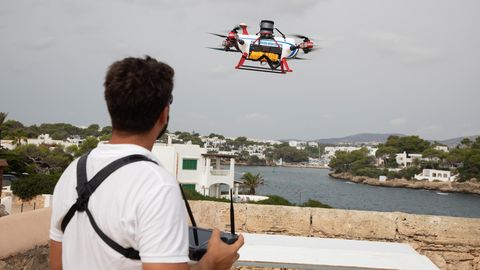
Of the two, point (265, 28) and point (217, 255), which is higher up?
point (265, 28)

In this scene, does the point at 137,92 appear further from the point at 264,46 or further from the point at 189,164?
the point at 189,164

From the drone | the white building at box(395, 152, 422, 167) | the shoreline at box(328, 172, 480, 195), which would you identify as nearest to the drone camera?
the drone

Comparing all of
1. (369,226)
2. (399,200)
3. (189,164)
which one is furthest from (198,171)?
(399,200)

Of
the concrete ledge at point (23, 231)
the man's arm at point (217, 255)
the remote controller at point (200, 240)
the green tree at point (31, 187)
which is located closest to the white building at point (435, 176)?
the green tree at point (31, 187)

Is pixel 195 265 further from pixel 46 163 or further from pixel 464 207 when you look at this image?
pixel 464 207

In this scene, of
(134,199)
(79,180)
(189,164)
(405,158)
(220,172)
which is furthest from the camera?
(405,158)

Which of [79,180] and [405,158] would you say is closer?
[79,180]

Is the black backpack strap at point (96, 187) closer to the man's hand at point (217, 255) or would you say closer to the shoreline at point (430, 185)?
the man's hand at point (217, 255)
